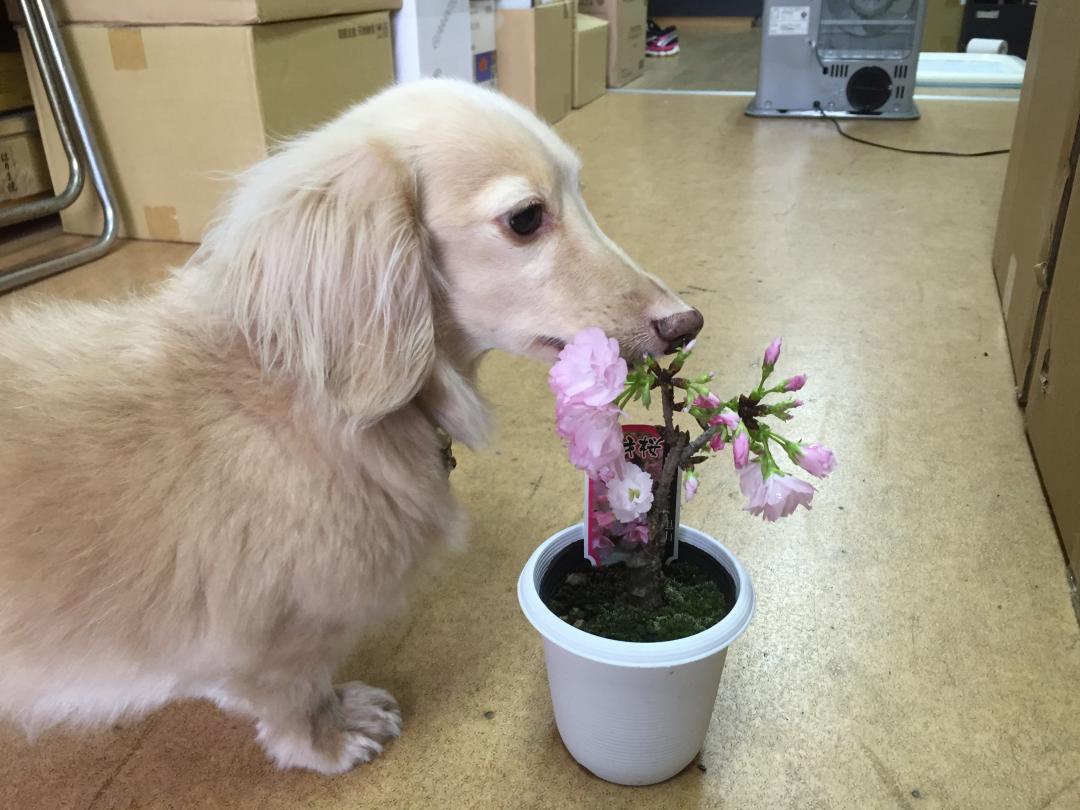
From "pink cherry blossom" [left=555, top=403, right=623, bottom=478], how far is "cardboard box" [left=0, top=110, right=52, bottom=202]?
233 centimetres

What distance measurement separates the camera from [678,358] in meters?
0.73

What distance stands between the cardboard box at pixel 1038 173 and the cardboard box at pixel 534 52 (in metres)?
1.96

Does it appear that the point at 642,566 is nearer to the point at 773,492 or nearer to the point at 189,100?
the point at 773,492

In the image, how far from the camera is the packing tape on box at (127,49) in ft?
6.95

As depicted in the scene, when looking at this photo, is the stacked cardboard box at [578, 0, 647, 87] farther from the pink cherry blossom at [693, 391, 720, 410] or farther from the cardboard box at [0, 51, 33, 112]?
the pink cherry blossom at [693, 391, 720, 410]

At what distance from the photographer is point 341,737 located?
36.2 inches

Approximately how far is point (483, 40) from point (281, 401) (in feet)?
9.47

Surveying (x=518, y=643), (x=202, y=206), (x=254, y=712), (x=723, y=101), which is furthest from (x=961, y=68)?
(x=254, y=712)

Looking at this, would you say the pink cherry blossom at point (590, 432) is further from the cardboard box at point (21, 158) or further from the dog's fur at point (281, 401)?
the cardboard box at point (21, 158)

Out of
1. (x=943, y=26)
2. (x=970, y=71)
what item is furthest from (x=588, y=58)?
(x=943, y=26)

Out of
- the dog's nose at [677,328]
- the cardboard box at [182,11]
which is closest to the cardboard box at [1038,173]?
the dog's nose at [677,328]

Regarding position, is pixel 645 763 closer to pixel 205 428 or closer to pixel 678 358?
pixel 678 358

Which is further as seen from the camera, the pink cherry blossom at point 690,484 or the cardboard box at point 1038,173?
the cardboard box at point 1038,173

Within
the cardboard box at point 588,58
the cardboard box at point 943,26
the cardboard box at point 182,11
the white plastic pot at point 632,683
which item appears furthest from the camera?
the cardboard box at point 943,26
